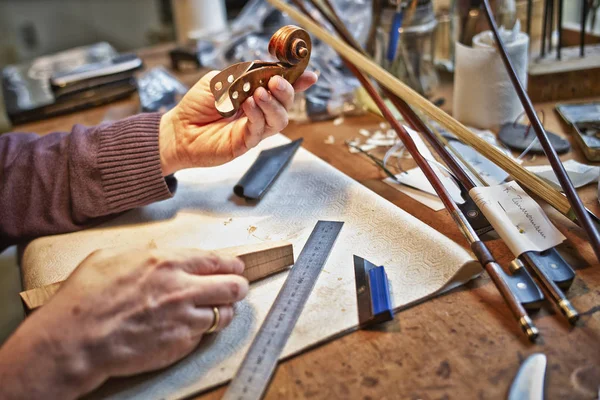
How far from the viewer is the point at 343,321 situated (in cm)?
60

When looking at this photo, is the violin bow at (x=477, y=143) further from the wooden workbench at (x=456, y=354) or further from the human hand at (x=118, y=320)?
the human hand at (x=118, y=320)

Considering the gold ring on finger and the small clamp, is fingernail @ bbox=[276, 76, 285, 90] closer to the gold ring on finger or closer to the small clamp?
the small clamp

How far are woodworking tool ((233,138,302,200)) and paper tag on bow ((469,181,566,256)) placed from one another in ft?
1.05

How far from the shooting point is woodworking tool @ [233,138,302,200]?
86 cm

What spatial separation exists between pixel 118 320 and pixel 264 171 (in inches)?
16.6

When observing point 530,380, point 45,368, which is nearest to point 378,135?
point 530,380

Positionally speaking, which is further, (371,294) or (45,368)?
(371,294)

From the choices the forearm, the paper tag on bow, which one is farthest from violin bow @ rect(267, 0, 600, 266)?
the forearm

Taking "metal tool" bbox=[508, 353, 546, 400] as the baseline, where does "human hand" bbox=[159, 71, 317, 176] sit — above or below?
above

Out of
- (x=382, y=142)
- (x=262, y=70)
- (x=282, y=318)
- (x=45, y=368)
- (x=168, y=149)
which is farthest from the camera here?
(x=382, y=142)

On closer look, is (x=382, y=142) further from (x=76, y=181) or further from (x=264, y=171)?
(x=76, y=181)


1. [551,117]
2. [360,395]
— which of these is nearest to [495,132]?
[551,117]

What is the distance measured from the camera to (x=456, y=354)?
1.82ft

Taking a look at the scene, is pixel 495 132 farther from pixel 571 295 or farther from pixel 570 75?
pixel 571 295
